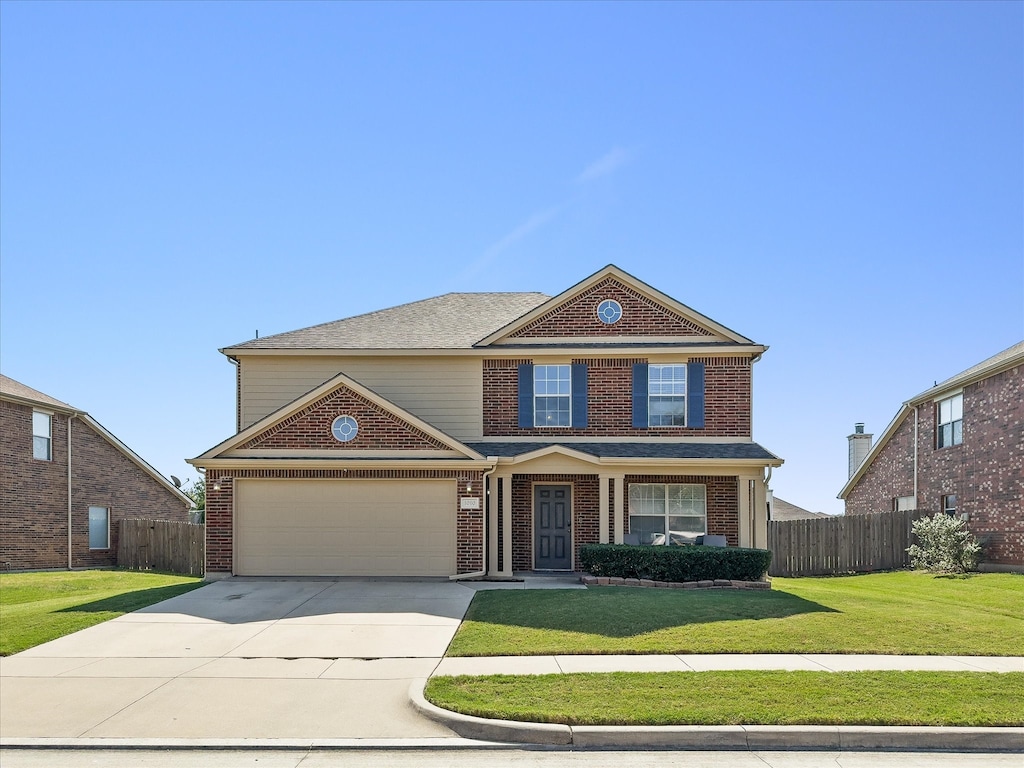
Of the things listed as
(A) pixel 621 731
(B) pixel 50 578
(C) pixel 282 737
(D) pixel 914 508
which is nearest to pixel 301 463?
(B) pixel 50 578

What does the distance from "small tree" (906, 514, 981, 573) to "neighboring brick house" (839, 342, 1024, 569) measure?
2.18 ft

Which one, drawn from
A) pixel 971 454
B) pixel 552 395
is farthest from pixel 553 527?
pixel 971 454

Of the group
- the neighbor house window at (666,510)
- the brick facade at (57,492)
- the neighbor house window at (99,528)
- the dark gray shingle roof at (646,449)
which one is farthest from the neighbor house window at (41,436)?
the neighbor house window at (666,510)

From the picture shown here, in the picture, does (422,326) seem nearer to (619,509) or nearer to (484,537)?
(484,537)

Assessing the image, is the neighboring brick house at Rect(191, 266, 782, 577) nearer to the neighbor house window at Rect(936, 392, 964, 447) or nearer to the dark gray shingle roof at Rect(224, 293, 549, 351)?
the dark gray shingle roof at Rect(224, 293, 549, 351)

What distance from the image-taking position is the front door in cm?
2059

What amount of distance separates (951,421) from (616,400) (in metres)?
12.0

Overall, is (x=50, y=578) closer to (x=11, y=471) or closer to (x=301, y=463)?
(x=11, y=471)

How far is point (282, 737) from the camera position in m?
8.02

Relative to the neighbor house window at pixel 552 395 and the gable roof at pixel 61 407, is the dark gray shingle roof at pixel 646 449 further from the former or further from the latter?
the gable roof at pixel 61 407

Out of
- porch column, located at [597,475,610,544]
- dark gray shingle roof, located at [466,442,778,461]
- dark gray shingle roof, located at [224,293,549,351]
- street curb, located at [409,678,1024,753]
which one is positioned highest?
dark gray shingle roof, located at [224,293,549,351]

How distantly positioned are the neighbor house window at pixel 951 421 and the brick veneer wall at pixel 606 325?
1017 centimetres

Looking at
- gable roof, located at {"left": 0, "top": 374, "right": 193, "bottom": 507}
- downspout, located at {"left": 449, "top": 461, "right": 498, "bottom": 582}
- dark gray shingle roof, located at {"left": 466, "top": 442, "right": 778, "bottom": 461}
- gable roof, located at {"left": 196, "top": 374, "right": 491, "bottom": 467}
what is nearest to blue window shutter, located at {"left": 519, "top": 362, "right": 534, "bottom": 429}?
dark gray shingle roof, located at {"left": 466, "top": 442, "right": 778, "bottom": 461}

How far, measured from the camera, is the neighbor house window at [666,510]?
2047cm
